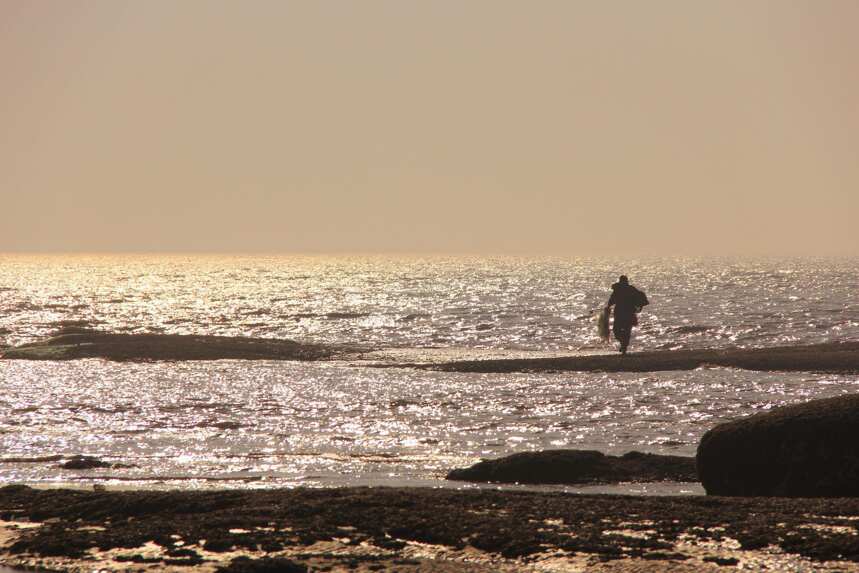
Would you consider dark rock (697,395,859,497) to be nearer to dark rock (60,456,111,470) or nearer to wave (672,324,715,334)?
dark rock (60,456,111,470)

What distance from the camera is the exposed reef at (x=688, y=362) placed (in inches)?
1325

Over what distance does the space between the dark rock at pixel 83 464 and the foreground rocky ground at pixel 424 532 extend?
455 cm

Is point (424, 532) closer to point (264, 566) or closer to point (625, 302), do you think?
point (264, 566)

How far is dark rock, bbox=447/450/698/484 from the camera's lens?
1641 cm

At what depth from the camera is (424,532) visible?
36.6ft

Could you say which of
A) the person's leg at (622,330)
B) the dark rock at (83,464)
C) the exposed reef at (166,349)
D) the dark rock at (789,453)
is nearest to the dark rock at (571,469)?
the dark rock at (789,453)

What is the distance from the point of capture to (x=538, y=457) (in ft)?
55.5

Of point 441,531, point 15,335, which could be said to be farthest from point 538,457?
point 15,335

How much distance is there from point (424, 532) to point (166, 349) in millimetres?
34794

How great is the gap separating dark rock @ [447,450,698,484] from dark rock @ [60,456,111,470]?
5.65 metres

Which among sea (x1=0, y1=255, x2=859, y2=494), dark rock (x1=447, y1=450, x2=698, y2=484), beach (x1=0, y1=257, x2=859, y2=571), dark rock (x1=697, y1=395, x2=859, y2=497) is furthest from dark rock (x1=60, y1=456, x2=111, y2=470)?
dark rock (x1=697, y1=395, x2=859, y2=497)

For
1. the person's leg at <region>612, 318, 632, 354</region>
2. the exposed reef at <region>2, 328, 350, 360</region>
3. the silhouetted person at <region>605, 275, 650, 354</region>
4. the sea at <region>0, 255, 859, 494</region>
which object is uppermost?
the silhouetted person at <region>605, 275, 650, 354</region>

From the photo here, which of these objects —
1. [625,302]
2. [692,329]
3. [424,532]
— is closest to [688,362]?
[625,302]

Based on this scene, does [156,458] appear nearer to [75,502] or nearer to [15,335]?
[75,502]
